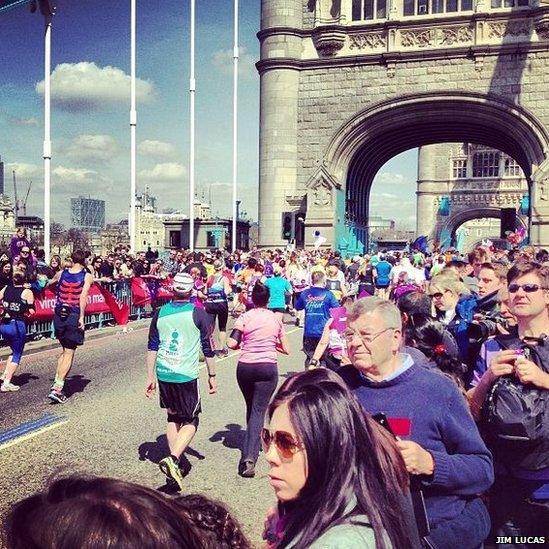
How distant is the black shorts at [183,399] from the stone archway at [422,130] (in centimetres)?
2328

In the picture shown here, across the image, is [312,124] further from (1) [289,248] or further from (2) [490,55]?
(2) [490,55]

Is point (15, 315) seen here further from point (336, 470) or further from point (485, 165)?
point (485, 165)

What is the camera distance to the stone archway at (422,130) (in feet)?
88.6

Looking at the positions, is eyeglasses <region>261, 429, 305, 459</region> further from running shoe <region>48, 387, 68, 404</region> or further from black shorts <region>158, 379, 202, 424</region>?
running shoe <region>48, 387, 68, 404</region>

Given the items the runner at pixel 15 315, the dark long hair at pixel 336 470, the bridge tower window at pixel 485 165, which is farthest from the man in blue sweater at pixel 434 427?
the bridge tower window at pixel 485 165

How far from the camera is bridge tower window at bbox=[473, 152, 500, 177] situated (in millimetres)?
69938

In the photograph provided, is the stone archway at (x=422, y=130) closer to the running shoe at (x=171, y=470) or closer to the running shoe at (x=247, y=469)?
the running shoe at (x=247, y=469)

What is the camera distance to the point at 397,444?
2264mm

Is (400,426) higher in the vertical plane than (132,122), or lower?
lower

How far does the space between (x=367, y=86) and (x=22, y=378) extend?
22.9m

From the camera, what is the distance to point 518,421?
9.38ft

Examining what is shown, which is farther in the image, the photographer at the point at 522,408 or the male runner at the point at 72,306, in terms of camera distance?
the male runner at the point at 72,306

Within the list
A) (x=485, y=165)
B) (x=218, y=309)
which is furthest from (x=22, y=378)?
(x=485, y=165)

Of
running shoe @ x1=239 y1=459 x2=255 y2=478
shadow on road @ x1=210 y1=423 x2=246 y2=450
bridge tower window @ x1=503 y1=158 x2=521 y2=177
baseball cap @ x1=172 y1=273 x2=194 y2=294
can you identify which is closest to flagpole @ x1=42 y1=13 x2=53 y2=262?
shadow on road @ x1=210 y1=423 x2=246 y2=450
